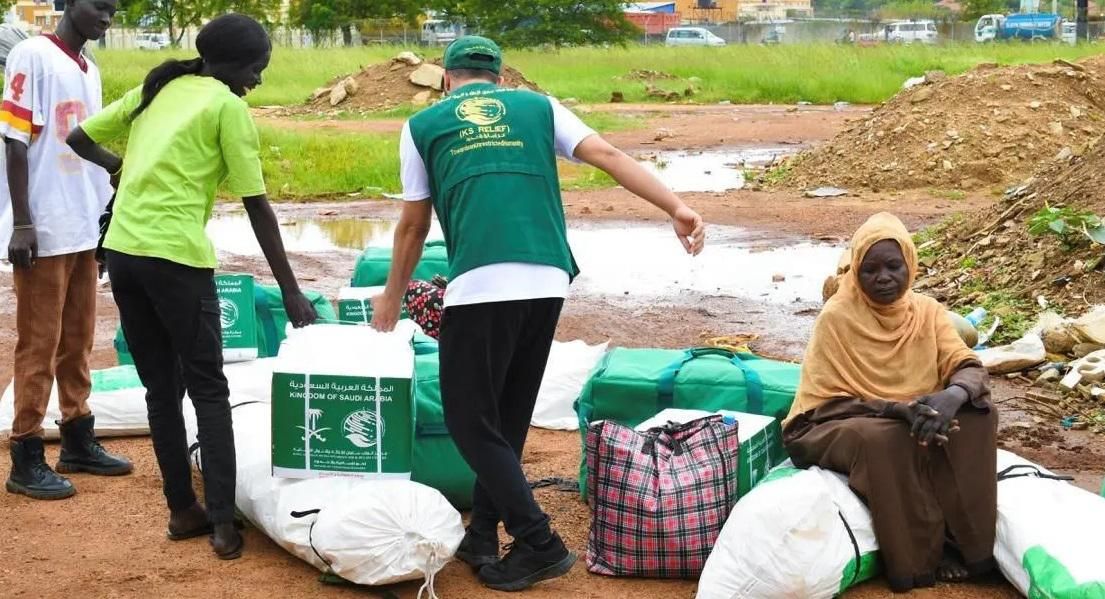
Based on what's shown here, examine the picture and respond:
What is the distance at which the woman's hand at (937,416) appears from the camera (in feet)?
14.2

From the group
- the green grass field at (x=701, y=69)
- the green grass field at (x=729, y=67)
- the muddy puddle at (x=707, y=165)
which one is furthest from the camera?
the green grass field at (x=729, y=67)

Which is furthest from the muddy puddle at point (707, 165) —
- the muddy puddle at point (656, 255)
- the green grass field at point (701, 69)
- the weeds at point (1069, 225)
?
the weeds at point (1069, 225)

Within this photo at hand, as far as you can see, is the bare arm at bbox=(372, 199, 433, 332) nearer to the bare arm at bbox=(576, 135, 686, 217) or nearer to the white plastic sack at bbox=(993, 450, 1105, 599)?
the bare arm at bbox=(576, 135, 686, 217)

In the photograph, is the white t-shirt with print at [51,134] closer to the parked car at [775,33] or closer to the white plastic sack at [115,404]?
the white plastic sack at [115,404]

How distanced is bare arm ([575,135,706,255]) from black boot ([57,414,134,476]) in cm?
256

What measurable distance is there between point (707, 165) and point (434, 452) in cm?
1595

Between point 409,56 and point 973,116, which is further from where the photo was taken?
point 409,56

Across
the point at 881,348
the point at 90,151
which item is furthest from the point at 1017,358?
the point at 90,151

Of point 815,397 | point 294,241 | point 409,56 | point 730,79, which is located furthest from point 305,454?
point 730,79

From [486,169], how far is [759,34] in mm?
63718

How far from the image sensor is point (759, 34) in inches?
2601

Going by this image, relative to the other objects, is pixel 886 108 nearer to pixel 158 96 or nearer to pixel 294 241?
pixel 294 241

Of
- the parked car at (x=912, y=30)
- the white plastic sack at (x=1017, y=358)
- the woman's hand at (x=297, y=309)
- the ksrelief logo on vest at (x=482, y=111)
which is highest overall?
the ksrelief logo on vest at (x=482, y=111)

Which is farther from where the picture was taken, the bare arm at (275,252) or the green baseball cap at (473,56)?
the bare arm at (275,252)
